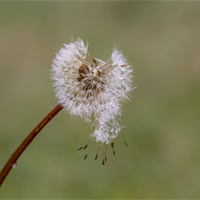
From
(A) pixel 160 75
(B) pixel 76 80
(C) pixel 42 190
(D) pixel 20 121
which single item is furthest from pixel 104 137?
(A) pixel 160 75

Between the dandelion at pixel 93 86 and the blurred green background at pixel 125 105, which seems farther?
the blurred green background at pixel 125 105

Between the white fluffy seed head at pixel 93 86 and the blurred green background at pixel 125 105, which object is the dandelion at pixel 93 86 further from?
the blurred green background at pixel 125 105

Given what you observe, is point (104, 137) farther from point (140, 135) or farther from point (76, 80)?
point (140, 135)

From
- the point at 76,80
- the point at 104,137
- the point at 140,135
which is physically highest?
the point at 140,135

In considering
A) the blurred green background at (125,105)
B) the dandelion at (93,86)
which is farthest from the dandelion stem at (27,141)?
the blurred green background at (125,105)

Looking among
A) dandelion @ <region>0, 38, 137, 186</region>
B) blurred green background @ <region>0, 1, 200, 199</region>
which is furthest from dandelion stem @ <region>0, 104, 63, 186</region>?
blurred green background @ <region>0, 1, 200, 199</region>

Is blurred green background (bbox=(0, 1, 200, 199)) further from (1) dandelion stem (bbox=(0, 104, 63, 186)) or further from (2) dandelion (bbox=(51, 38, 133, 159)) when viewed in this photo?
(1) dandelion stem (bbox=(0, 104, 63, 186))
